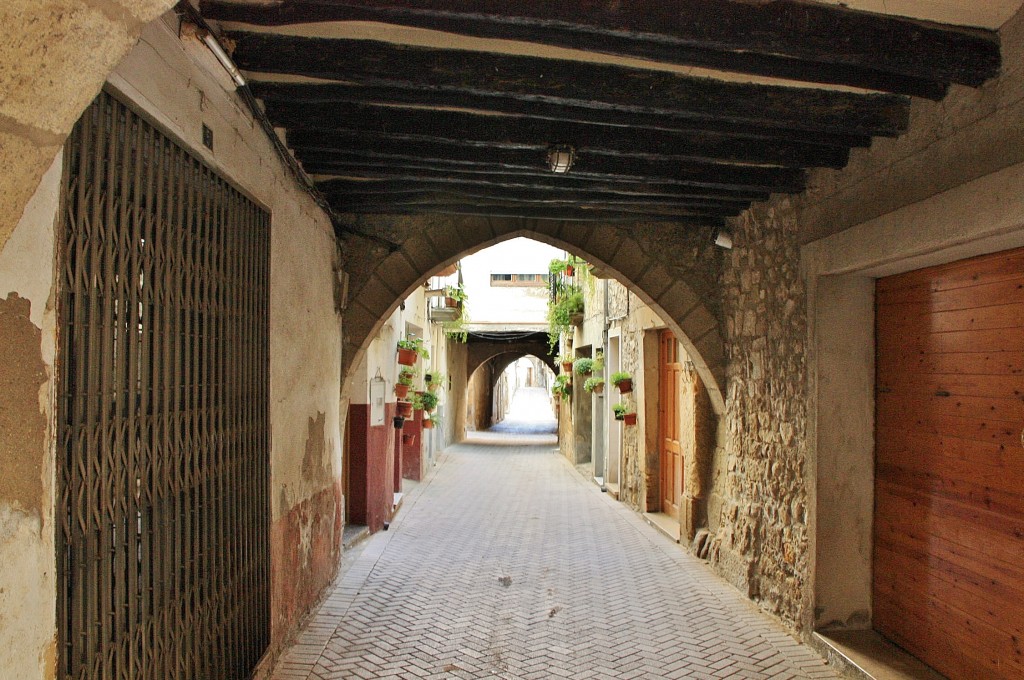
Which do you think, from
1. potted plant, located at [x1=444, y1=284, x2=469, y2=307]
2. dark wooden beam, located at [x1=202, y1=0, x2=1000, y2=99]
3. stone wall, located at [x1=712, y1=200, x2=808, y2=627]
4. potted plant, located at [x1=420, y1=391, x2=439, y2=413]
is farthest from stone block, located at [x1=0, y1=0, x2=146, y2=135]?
potted plant, located at [x1=444, y1=284, x2=469, y2=307]

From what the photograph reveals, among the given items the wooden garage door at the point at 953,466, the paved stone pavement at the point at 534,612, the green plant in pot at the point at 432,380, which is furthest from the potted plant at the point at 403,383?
the wooden garage door at the point at 953,466

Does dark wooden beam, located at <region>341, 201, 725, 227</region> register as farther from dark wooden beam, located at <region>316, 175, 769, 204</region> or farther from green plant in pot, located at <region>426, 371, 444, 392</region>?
green plant in pot, located at <region>426, 371, 444, 392</region>

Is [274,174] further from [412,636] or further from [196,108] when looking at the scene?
[412,636]

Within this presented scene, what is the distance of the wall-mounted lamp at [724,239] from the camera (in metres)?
5.81

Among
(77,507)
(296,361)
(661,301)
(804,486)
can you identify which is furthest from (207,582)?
(661,301)

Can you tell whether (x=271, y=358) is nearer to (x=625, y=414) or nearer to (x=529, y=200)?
(x=529, y=200)

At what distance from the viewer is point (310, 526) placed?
4.72 meters

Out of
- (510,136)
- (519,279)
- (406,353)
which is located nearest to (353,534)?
(406,353)

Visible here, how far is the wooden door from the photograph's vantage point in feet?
26.6

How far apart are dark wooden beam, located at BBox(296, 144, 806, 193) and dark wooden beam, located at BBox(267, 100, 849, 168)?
0.09m

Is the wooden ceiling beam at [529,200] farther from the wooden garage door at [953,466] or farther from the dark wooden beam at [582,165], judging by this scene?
the wooden garage door at [953,466]

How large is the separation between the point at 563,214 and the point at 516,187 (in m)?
0.92

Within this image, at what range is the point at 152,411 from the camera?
7.75 feet

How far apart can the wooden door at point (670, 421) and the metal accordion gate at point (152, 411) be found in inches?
218
